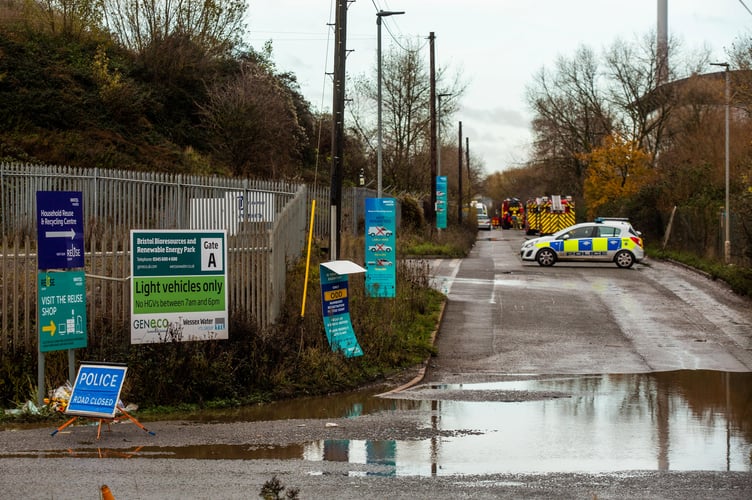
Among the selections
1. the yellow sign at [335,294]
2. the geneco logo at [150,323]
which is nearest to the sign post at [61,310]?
the geneco logo at [150,323]

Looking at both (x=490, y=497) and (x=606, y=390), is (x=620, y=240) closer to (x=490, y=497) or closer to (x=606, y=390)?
(x=606, y=390)

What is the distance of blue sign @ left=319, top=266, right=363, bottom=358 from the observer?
45.5ft

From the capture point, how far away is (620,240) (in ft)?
113

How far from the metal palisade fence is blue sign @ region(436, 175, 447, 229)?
71.5 ft

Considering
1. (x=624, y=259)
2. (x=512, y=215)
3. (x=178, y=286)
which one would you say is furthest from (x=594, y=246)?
(x=512, y=215)

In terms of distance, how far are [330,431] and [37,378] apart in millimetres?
3581

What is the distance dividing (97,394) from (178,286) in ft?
8.26

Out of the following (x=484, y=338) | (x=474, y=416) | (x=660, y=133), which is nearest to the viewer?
(x=474, y=416)

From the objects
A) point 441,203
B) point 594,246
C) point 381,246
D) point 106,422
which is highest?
point 441,203

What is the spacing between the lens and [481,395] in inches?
503

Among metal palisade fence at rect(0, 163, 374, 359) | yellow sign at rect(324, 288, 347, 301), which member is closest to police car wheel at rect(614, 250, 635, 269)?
metal palisade fence at rect(0, 163, 374, 359)

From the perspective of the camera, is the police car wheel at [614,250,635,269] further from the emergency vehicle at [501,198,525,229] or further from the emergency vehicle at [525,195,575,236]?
the emergency vehicle at [501,198,525,229]

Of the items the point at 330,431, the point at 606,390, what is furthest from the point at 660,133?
the point at 330,431

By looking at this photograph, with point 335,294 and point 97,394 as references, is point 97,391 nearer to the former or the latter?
point 97,394
